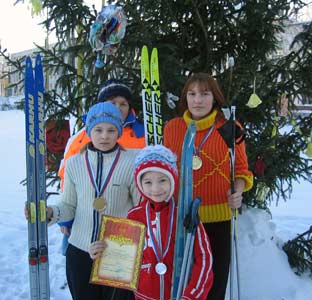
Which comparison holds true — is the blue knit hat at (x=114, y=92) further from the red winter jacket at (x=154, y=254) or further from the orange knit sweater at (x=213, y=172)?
the red winter jacket at (x=154, y=254)

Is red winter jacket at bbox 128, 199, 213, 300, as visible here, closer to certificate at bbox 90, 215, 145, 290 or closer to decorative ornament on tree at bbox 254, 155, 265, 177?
certificate at bbox 90, 215, 145, 290

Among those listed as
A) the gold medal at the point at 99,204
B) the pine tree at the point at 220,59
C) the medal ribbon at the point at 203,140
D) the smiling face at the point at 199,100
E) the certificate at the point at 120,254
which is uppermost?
the pine tree at the point at 220,59

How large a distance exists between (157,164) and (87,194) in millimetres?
565

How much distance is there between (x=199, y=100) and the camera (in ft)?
8.05

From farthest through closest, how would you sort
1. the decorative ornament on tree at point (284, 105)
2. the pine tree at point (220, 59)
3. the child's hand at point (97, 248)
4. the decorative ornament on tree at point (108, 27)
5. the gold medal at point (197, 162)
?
the decorative ornament on tree at point (284, 105) → the pine tree at point (220, 59) → the decorative ornament on tree at point (108, 27) → the gold medal at point (197, 162) → the child's hand at point (97, 248)

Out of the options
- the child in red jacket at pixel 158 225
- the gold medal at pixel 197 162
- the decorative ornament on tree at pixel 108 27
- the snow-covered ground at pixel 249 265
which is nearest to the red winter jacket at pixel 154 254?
the child in red jacket at pixel 158 225

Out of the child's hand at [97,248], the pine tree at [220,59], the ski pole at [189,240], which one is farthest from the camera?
the pine tree at [220,59]

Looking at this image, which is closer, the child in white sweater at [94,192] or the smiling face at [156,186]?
the smiling face at [156,186]

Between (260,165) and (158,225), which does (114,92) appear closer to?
(158,225)

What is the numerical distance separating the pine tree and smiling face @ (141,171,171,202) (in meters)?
1.83

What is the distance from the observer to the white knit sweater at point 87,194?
7.54ft

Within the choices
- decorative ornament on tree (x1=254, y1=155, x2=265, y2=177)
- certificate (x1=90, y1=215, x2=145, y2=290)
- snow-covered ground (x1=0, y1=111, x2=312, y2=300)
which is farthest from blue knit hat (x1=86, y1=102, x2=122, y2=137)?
snow-covered ground (x1=0, y1=111, x2=312, y2=300)

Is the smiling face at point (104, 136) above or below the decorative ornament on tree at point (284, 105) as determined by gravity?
below

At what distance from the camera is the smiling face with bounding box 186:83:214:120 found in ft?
8.05
